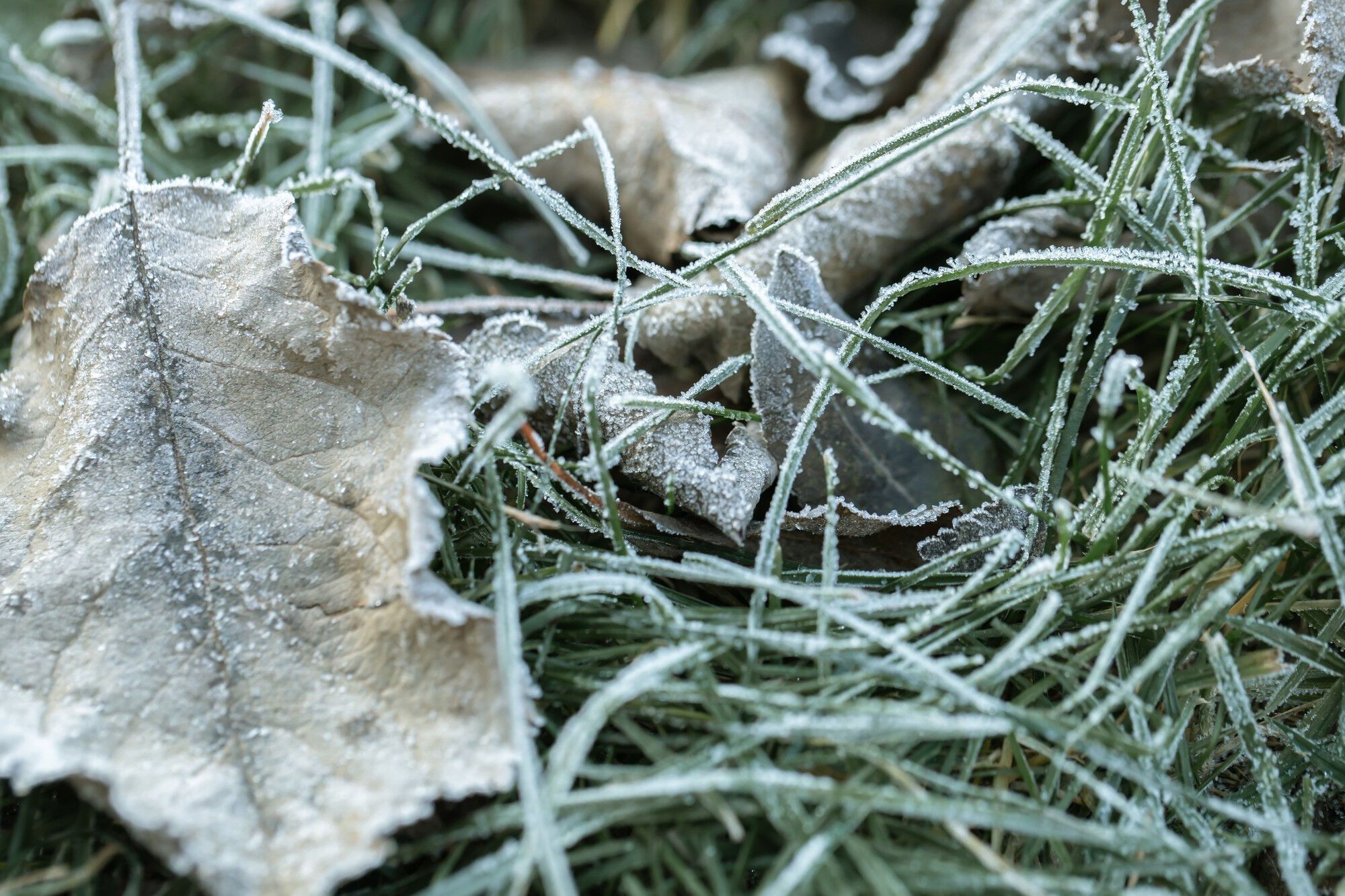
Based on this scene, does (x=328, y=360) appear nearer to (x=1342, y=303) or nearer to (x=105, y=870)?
(x=105, y=870)

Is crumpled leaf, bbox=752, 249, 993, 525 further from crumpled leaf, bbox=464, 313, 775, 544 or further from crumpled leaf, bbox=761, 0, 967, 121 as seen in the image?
crumpled leaf, bbox=761, 0, 967, 121

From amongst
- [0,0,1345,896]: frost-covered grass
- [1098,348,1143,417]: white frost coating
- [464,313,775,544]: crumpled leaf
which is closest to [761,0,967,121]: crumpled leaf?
[0,0,1345,896]: frost-covered grass

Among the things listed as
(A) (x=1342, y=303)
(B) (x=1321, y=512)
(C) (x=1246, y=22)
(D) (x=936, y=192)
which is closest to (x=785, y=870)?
(B) (x=1321, y=512)

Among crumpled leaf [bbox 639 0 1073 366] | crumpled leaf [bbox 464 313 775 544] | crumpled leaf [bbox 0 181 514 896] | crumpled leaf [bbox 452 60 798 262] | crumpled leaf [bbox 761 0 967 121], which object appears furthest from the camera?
crumpled leaf [bbox 761 0 967 121]

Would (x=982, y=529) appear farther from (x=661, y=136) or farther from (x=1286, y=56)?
(x=661, y=136)

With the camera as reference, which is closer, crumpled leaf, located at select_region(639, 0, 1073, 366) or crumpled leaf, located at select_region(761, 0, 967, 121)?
crumpled leaf, located at select_region(639, 0, 1073, 366)

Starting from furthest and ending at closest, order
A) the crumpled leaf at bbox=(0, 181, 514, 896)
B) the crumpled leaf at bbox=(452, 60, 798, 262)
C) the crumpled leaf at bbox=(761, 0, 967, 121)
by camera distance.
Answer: the crumpled leaf at bbox=(761, 0, 967, 121), the crumpled leaf at bbox=(452, 60, 798, 262), the crumpled leaf at bbox=(0, 181, 514, 896)

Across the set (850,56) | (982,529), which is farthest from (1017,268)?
(850,56)

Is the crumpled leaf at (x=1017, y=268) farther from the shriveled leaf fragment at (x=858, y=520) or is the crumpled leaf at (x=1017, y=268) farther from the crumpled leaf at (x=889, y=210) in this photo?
the shriveled leaf fragment at (x=858, y=520)
